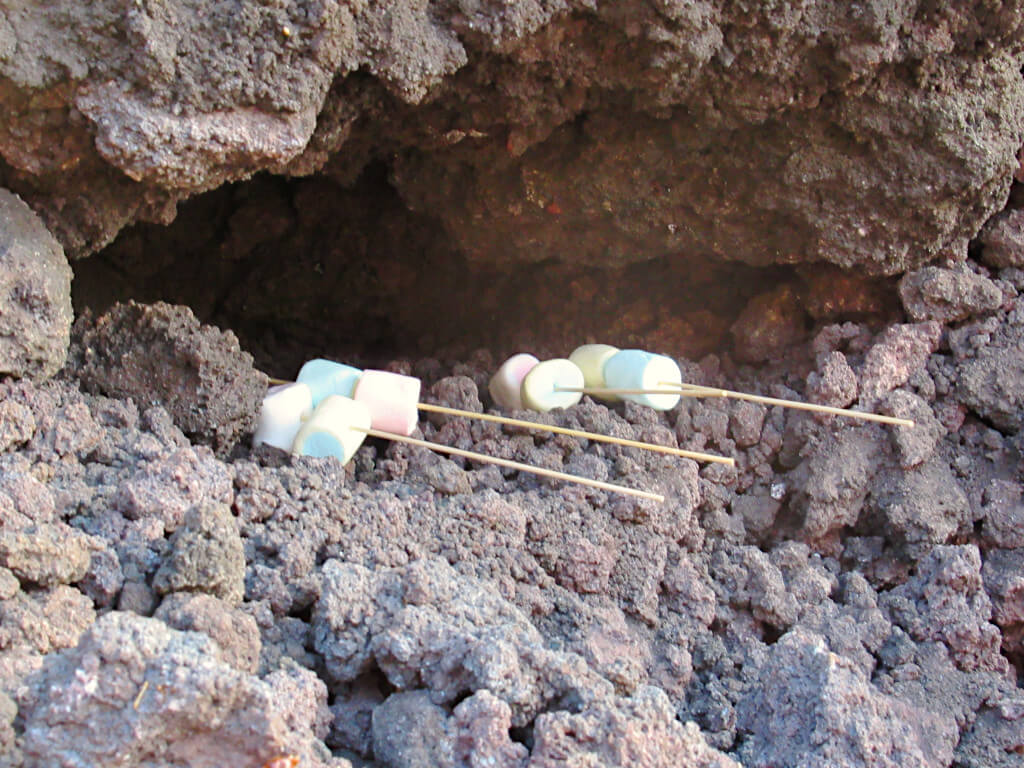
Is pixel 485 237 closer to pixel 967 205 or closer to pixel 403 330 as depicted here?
pixel 403 330

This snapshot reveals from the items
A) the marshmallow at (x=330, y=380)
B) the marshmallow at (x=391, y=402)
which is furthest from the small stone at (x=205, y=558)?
the marshmallow at (x=330, y=380)

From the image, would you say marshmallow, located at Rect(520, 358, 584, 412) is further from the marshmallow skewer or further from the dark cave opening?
the dark cave opening

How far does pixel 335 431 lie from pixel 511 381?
1.76 feet

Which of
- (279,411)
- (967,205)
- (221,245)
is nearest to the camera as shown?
(279,411)

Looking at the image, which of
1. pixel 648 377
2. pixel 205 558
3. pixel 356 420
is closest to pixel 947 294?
pixel 648 377

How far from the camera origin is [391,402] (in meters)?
2.45

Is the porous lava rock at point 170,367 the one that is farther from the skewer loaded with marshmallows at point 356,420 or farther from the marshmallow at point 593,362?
the marshmallow at point 593,362

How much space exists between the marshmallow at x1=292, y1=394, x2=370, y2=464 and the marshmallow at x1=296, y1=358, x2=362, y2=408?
15 centimetres

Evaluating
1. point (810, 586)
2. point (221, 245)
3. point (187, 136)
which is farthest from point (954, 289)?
point (221, 245)

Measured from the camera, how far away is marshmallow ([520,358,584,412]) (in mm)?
2645

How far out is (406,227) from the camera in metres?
3.34

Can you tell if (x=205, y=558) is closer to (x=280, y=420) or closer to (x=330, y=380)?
(x=280, y=420)

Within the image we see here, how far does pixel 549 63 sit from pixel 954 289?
1163mm

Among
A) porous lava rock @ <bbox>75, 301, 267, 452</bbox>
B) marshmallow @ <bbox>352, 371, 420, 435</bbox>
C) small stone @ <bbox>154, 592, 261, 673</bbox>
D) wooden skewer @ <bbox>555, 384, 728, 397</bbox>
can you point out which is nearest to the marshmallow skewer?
marshmallow @ <bbox>352, 371, 420, 435</bbox>
